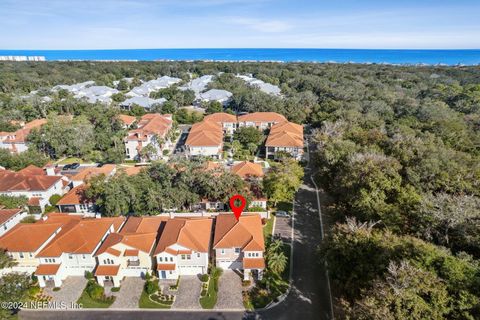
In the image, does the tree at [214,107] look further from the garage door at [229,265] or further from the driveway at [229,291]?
the driveway at [229,291]

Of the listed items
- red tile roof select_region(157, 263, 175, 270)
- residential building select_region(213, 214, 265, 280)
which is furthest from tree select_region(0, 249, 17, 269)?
residential building select_region(213, 214, 265, 280)

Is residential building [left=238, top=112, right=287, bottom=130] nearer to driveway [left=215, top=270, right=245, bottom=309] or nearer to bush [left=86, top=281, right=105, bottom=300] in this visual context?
driveway [left=215, top=270, right=245, bottom=309]

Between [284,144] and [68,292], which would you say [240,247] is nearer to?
[68,292]

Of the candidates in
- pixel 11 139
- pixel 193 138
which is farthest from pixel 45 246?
pixel 11 139

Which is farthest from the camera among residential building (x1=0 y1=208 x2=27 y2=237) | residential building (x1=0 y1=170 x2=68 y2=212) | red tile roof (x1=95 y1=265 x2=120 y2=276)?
residential building (x1=0 y1=170 x2=68 y2=212)

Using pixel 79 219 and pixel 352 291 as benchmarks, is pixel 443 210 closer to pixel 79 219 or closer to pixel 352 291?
pixel 352 291

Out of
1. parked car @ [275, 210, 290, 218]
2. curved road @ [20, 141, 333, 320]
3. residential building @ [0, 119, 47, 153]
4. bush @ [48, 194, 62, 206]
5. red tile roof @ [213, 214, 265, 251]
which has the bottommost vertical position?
curved road @ [20, 141, 333, 320]

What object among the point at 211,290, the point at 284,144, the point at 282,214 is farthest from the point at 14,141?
the point at 282,214

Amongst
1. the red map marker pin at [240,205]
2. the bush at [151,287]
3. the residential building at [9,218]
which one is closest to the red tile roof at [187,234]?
the bush at [151,287]
